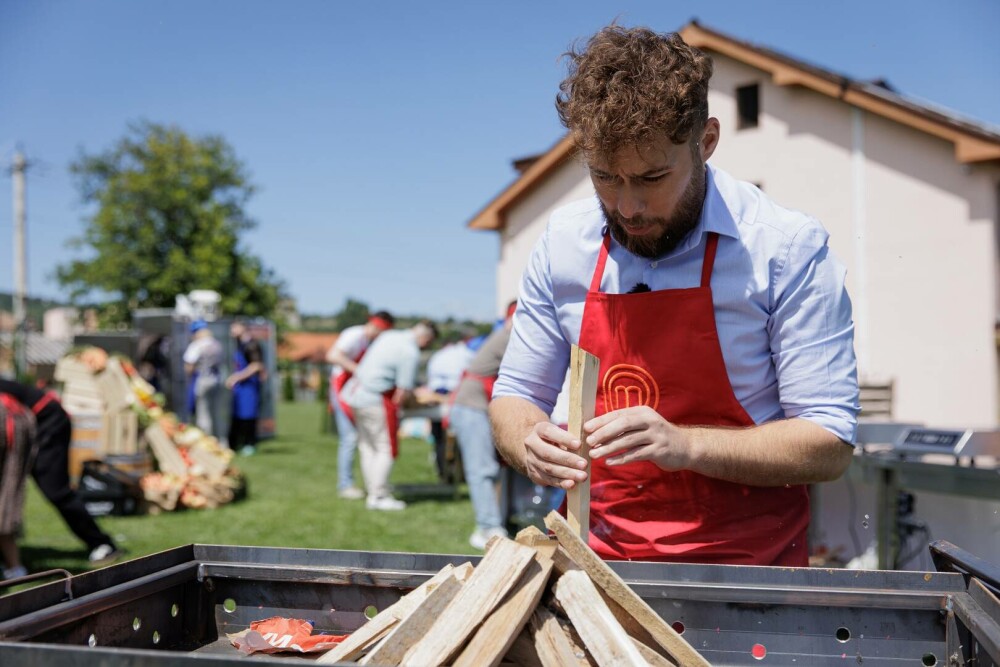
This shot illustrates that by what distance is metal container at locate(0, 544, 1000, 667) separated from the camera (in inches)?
52.5

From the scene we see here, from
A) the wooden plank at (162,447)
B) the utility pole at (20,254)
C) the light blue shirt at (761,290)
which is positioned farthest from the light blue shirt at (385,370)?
the utility pole at (20,254)

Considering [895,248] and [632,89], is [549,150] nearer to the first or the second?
[895,248]

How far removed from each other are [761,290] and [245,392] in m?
13.1

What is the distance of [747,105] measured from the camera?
1509cm

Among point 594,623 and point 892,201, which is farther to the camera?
point 892,201

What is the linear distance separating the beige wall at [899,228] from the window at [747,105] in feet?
0.76

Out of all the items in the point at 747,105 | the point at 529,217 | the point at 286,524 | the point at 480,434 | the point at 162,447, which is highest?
the point at 747,105

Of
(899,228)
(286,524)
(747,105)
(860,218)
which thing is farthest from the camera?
(747,105)

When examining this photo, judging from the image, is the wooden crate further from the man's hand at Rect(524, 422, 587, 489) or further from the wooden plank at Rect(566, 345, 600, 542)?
the wooden plank at Rect(566, 345, 600, 542)

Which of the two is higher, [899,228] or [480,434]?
[899,228]

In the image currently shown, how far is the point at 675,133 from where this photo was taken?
158 centimetres

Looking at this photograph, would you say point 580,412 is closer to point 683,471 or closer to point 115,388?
point 683,471

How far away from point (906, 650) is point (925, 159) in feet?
44.9

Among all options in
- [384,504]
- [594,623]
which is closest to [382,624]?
[594,623]
